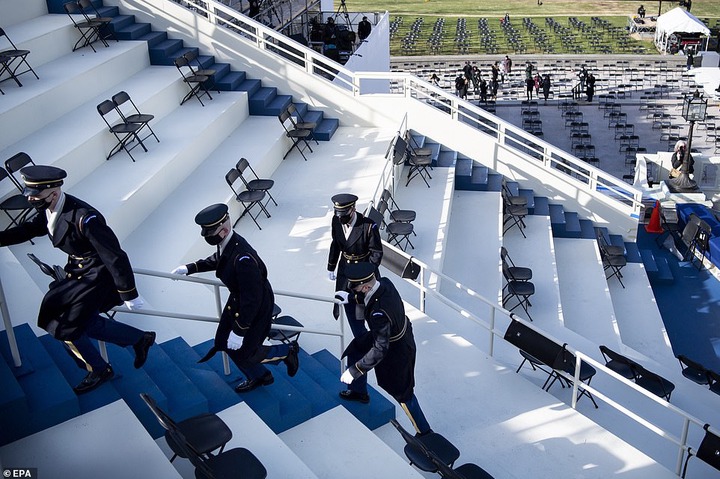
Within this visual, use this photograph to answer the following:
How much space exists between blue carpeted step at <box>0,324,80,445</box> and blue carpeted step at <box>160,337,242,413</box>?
1.14 m

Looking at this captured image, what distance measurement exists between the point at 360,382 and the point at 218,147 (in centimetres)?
700

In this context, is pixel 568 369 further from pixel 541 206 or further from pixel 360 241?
pixel 541 206

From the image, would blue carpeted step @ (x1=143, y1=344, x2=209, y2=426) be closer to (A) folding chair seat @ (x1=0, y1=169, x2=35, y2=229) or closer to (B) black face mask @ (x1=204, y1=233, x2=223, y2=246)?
(B) black face mask @ (x1=204, y1=233, x2=223, y2=246)

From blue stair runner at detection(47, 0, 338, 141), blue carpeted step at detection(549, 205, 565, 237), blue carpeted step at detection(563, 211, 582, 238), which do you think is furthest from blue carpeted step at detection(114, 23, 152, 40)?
blue carpeted step at detection(563, 211, 582, 238)

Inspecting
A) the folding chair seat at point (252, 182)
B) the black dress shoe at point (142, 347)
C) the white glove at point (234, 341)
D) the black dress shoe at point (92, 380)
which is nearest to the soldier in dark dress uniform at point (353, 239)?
the white glove at point (234, 341)

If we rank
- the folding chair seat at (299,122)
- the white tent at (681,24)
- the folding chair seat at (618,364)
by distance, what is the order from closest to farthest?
the folding chair seat at (618,364) < the folding chair seat at (299,122) < the white tent at (681,24)

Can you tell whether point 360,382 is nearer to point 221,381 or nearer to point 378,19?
point 221,381

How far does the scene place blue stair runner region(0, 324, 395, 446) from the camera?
18.6 feet

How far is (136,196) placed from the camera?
403 inches

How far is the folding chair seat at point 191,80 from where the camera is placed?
13.8 metres

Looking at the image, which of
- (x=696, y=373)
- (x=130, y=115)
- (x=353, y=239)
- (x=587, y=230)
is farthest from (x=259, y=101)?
(x=696, y=373)

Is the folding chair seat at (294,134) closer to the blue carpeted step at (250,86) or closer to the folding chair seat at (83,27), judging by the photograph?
the blue carpeted step at (250,86)

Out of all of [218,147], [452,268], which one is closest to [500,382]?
[452,268]

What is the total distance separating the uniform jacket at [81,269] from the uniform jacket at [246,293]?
734 mm
